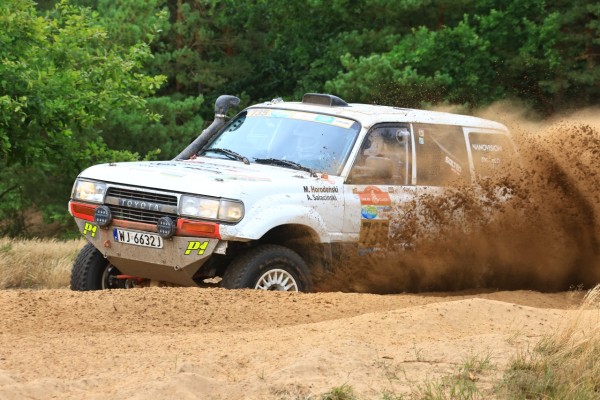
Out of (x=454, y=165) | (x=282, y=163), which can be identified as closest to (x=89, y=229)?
(x=282, y=163)

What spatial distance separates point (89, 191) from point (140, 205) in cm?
64

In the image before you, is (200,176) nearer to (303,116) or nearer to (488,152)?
(303,116)

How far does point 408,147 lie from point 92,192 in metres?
2.86

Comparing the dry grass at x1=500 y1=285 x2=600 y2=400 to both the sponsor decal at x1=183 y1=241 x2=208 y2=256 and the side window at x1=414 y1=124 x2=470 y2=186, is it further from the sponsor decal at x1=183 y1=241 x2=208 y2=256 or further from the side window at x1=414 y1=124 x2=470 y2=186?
the side window at x1=414 y1=124 x2=470 y2=186

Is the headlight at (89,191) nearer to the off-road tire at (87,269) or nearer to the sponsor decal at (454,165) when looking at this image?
the off-road tire at (87,269)

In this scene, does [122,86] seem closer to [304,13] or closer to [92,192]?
[92,192]

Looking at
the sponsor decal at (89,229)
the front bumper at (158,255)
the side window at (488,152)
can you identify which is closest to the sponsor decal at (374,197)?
the side window at (488,152)

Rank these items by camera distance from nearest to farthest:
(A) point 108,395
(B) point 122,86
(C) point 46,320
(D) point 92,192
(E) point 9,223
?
(A) point 108,395 < (C) point 46,320 < (D) point 92,192 < (B) point 122,86 < (E) point 9,223

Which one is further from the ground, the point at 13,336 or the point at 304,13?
the point at 304,13

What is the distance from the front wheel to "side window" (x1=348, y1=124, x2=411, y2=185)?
2.26m

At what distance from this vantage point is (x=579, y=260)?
37.1 ft

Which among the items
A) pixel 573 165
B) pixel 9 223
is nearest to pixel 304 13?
pixel 9 223

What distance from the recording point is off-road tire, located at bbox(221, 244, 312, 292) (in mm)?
8812

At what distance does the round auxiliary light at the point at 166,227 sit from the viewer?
28.6ft
